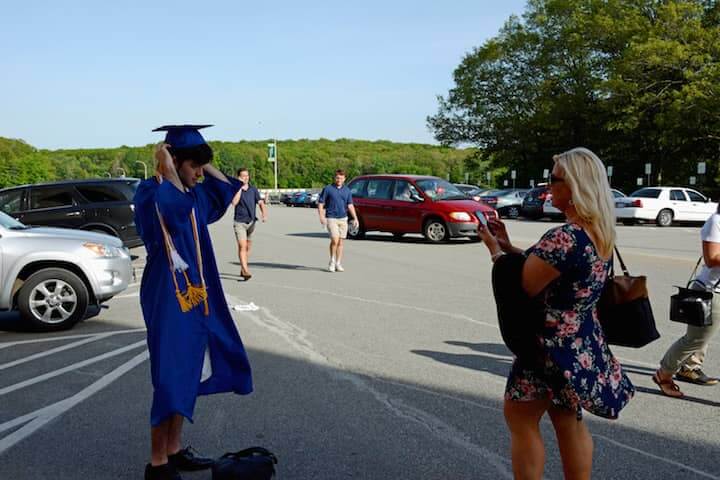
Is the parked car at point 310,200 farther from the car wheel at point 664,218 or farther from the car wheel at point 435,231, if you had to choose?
the car wheel at point 435,231

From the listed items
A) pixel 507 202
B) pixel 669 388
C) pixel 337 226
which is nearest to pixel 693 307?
pixel 669 388

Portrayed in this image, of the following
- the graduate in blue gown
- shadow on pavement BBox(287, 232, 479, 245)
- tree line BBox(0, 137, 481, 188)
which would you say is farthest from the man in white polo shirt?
tree line BBox(0, 137, 481, 188)

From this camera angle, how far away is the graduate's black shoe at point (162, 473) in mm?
3674

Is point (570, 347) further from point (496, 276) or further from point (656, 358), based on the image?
point (656, 358)

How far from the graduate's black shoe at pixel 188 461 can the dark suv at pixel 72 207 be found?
40.9ft

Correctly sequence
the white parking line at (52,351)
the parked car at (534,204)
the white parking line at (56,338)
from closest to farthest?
the white parking line at (52,351)
the white parking line at (56,338)
the parked car at (534,204)

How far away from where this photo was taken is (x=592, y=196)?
9.46ft

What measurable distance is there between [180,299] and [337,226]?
9492mm

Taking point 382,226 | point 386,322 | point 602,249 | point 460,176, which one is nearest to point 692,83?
point 382,226

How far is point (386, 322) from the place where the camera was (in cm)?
840

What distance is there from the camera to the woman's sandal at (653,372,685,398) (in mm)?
5359

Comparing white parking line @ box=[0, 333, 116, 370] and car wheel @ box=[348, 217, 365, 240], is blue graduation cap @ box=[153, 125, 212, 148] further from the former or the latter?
car wheel @ box=[348, 217, 365, 240]

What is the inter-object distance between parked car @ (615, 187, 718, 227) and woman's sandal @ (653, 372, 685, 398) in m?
22.9

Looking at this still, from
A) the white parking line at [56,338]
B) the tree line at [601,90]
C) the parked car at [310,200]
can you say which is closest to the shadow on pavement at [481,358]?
the white parking line at [56,338]
